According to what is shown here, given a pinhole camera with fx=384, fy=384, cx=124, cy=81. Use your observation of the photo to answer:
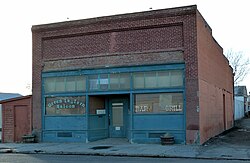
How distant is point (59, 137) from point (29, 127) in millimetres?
2305

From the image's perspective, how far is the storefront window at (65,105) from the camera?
869 inches

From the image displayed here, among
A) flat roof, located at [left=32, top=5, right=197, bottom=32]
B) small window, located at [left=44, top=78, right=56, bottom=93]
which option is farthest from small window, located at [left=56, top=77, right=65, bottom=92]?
flat roof, located at [left=32, top=5, right=197, bottom=32]

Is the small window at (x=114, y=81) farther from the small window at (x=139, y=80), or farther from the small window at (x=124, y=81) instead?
the small window at (x=139, y=80)

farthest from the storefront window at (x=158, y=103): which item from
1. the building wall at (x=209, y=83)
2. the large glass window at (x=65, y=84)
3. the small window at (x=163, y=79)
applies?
the large glass window at (x=65, y=84)

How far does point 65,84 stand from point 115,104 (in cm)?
317

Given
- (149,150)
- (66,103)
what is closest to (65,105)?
(66,103)

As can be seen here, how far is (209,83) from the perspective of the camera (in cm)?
2298

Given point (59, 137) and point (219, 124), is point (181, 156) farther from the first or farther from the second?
point (219, 124)

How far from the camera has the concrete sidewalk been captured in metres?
15.7

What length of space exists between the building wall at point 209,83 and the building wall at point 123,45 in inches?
25.9

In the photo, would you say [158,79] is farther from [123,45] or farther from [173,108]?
[123,45]

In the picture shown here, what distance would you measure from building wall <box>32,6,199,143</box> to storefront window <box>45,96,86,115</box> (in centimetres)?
66

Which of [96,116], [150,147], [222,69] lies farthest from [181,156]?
[222,69]

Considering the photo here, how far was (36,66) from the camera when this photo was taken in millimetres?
23453
